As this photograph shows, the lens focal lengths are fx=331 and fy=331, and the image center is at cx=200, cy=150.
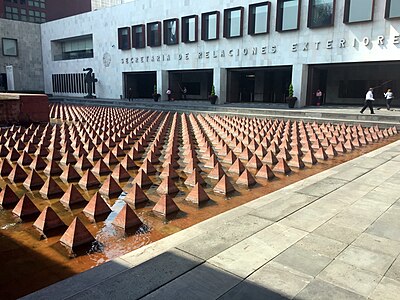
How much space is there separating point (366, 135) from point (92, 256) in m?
11.2

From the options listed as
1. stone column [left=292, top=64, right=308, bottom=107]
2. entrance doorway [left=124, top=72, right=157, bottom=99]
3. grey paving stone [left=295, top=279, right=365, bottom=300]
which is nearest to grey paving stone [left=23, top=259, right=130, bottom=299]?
grey paving stone [left=295, top=279, right=365, bottom=300]

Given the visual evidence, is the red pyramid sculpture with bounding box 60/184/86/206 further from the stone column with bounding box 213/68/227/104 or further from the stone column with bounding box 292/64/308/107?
the stone column with bounding box 213/68/227/104

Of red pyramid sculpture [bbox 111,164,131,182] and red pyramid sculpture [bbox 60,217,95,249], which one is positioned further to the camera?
red pyramid sculpture [bbox 111,164,131,182]

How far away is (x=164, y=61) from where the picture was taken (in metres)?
32.5

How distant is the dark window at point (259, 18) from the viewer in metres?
25.2

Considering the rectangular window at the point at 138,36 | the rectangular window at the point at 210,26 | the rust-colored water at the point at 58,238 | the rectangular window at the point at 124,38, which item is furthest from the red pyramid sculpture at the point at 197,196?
the rectangular window at the point at 124,38

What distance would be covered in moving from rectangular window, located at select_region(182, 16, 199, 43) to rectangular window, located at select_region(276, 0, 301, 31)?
7.98 m

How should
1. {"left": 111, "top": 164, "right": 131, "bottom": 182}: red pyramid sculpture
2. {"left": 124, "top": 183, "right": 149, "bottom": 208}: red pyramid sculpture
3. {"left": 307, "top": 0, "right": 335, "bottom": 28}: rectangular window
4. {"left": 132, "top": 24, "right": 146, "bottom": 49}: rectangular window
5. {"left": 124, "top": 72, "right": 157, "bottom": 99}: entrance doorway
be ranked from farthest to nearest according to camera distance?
{"left": 124, "top": 72, "right": 157, "bottom": 99}: entrance doorway → {"left": 132, "top": 24, "right": 146, "bottom": 49}: rectangular window → {"left": 307, "top": 0, "right": 335, "bottom": 28}: rectangular window → {"left": 111, "top": 164, "right": 131, "bottom": 182}: red pyramid sculpture → {"left": 124, "top": 183, "right": 149, "bottom": 208}: red pyramid sculpture

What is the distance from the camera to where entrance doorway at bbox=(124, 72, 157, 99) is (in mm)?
37625

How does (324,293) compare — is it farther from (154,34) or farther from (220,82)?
(154,34)

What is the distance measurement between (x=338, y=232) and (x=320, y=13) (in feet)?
74.3

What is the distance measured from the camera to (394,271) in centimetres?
302

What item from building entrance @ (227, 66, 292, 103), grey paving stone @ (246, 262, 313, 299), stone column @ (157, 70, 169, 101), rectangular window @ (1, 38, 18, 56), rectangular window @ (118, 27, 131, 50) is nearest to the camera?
grey paving stone @ (246, 262, 313, 299)

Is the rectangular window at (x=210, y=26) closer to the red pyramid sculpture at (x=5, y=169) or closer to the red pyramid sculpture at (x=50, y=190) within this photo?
the red pyramid sculpture at (x=5, y=169)
